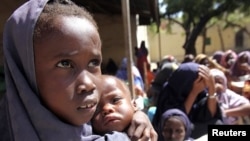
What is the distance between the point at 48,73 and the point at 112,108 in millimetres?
374

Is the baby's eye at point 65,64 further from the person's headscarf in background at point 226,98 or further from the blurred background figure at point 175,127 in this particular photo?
the person's headscarf in background at point 226,98

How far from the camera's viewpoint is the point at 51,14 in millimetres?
790

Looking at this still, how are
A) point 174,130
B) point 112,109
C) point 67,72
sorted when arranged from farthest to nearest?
point 174,130 < point 112,109 < point 67,72

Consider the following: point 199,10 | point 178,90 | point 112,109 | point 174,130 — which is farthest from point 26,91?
point 199,10

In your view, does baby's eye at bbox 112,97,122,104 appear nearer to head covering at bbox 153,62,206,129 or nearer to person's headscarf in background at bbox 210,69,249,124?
head covering at bbox 153,62,206,129

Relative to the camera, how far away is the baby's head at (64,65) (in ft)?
2.48

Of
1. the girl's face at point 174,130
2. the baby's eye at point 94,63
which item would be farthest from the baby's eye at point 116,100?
the girl's face at point 174,130

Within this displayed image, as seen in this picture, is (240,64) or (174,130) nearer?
(174,130)

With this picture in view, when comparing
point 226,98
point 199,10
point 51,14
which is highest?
point 51,14

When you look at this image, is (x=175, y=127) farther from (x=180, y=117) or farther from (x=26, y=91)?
(x=26, y=91)

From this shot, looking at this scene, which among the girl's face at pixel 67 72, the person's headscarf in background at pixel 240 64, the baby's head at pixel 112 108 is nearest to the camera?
the girl's face at pixel 67 72

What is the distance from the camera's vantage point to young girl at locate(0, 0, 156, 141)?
76cm

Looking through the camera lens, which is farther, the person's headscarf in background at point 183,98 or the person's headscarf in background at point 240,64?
the person's headscarf in background at point 240,64

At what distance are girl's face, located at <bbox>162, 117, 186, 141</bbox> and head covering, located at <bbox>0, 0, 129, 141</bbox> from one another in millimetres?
1884
